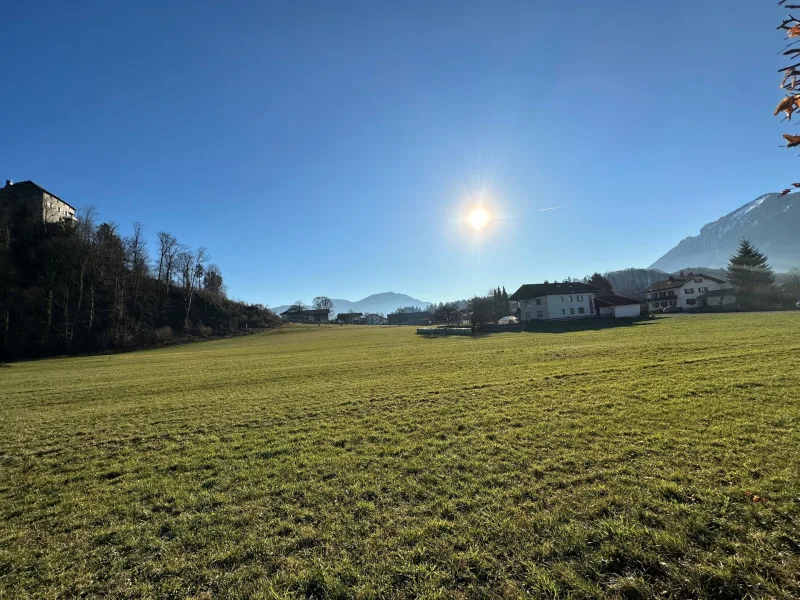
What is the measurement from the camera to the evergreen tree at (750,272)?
2738 inches

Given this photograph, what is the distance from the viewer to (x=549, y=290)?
214ft

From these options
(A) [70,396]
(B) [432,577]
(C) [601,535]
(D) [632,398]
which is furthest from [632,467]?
(A) [70,396]

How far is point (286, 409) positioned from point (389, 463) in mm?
6898

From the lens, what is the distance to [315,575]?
14.2 ft

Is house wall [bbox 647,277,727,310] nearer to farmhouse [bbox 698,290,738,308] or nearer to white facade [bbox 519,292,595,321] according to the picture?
farmhouse [bbox 698,290,738,308]

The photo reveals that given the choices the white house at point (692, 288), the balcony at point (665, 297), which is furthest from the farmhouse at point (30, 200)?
the white house at point (692, 288)

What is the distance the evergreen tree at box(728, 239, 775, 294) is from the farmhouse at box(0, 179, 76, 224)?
147505 millimetres

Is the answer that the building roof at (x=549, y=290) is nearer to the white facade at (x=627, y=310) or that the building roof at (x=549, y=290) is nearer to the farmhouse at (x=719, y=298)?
the white facade at (x=627, y=310)

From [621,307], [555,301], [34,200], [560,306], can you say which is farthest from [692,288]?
[34,200]

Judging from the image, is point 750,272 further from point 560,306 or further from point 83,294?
point 83,294

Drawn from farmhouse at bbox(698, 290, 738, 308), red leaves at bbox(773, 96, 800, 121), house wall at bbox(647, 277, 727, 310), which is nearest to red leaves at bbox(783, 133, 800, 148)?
red leaves at bbox(773, 96, 800, 121)

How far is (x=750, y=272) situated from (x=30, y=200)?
155m

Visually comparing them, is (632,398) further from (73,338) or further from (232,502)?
(73,338)

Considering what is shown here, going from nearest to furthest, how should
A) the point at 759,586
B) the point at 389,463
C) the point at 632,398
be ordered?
the point at 759,586
the point at 389,463
the point at 632,398
